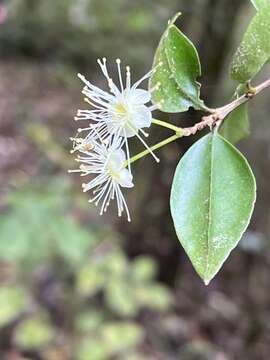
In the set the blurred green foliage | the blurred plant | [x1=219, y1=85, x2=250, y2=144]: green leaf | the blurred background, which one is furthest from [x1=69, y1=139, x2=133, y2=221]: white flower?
the blurred green foliage

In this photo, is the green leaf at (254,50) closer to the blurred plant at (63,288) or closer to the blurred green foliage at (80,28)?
the blurred plant at (63,288)

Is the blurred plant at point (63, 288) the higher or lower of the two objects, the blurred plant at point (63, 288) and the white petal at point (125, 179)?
the lower

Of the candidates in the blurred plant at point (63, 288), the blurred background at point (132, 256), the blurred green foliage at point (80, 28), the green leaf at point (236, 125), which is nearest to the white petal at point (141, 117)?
the green leaf at point (236, 125)

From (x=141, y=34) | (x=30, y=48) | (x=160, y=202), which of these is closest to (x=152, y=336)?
(x=160, y=202)

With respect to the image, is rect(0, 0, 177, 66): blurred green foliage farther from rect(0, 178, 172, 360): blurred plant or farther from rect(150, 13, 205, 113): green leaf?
rect(150, 13, 205, 113): green leaf

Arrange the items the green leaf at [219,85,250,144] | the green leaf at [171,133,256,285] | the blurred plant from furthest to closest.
→ the blurred plant → the green leaf at [219,85,250,144] → the green leaf at [171,133,256,285]

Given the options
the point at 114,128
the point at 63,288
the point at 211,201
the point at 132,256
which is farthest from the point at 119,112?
the point at 132,256

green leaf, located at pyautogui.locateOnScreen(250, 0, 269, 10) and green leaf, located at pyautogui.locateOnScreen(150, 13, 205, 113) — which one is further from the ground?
green leaf, located at pyautogui.locateOnScreen(250, 0, 269, 10)

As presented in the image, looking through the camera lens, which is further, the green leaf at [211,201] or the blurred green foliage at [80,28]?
the blurred green foliage at [80,28]
